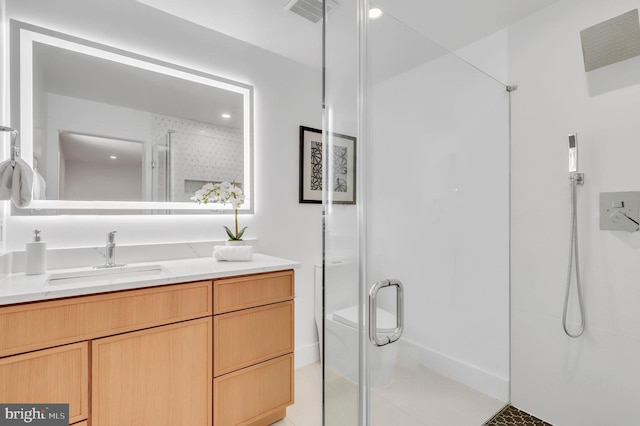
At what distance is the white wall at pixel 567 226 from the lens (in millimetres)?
1512

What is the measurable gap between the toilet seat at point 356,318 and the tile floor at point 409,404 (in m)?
0.17

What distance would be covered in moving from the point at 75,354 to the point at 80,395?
0.53 ft

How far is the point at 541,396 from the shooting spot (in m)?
1.80

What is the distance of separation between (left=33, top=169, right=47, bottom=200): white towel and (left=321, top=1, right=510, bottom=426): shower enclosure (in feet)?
4.70

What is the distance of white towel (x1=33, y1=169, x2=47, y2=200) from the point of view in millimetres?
1522

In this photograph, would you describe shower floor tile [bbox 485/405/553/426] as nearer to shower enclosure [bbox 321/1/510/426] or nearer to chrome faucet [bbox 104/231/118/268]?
shower enclosure [bbox 321/1/510/426]

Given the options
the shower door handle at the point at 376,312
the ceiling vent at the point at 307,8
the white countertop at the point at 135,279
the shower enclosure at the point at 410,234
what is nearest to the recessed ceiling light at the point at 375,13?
the shower enclosure at the point at 410,234

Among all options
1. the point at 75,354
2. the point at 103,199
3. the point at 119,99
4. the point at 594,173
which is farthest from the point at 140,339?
the point at 594,173

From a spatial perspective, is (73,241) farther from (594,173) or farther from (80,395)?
(594,173)

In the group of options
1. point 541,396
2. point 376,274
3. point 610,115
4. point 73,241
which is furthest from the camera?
point 541,396

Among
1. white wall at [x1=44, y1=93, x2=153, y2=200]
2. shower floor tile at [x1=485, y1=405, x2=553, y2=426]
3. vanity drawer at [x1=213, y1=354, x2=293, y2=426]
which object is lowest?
shower floor tile at [x1=485, y1=405, x2=553, y2=426]

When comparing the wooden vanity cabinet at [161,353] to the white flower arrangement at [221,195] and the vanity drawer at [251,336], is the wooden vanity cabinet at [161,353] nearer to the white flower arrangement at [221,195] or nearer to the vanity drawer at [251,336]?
the vanity drawer at [251,336]

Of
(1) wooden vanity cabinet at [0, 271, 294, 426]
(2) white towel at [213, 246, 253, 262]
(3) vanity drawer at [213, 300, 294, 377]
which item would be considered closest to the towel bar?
(1) wooden vanity cabinet at [0, 271, 294, 426]

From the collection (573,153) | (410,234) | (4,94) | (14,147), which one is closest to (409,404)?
(410,234)
